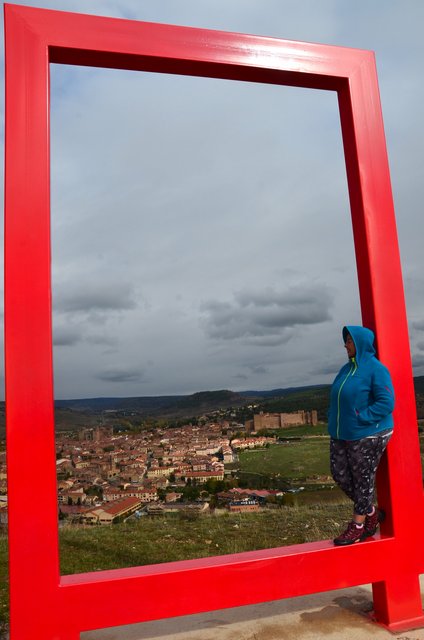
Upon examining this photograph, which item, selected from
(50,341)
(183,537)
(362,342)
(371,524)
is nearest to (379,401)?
(362,342)

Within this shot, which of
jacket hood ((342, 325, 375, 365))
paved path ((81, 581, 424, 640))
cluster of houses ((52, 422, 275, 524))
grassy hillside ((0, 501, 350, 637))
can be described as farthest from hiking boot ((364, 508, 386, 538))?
cluster of houses ((52, 422, 275, 524))

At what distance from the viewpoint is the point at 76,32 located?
9.01 feet

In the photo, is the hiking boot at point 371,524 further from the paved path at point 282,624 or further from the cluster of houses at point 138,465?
the cluster of houses at point 138,465

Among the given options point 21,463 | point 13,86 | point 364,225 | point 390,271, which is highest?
point 13,86

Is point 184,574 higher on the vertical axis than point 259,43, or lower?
lower

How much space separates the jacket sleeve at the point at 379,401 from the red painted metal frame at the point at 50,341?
0.80 feet

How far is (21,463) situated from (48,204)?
1297mm

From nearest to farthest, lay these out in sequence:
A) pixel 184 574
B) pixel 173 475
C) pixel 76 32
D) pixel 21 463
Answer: pixel 21 463 → pixel 184 574 → pixel 76 32 → pixel 173 475

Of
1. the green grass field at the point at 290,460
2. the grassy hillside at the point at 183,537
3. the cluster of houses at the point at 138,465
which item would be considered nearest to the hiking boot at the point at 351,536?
the grassy hillside at the point at 183,537

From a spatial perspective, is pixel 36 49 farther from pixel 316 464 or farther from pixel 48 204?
pixel 316 464

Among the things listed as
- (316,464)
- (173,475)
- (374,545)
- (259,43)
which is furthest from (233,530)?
(316,464)

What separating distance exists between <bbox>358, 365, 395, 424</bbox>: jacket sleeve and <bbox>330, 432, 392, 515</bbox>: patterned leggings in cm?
13

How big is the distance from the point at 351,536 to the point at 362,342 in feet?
3.66

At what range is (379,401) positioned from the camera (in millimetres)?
2785
